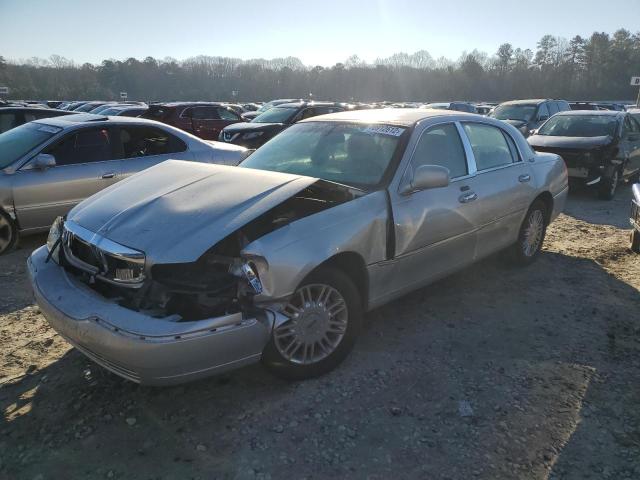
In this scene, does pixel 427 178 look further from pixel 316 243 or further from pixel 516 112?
pixel 516 112

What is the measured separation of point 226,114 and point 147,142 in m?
8.97

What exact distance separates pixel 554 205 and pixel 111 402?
500 cm

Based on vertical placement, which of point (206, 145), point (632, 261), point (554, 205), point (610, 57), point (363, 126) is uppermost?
point (610, 57)

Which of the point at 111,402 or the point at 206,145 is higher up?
the point at 206,145

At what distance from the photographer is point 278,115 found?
1270 cm

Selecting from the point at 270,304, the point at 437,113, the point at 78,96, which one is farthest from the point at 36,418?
the point at 78,96

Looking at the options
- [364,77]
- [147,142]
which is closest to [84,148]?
[147,142]

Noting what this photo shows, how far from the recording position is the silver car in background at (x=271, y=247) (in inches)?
102

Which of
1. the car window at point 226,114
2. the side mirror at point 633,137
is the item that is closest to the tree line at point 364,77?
the car window at point 226,114

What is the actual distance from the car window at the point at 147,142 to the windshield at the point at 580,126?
7925 mm

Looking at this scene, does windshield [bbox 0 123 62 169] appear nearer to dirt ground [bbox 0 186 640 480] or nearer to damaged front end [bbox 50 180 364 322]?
dirt ground [bbox 0 186 640 480]

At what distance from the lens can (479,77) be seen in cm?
8388

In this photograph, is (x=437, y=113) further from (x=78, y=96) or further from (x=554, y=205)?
(x=78, y=96)

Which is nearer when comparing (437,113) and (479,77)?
(437,113)
